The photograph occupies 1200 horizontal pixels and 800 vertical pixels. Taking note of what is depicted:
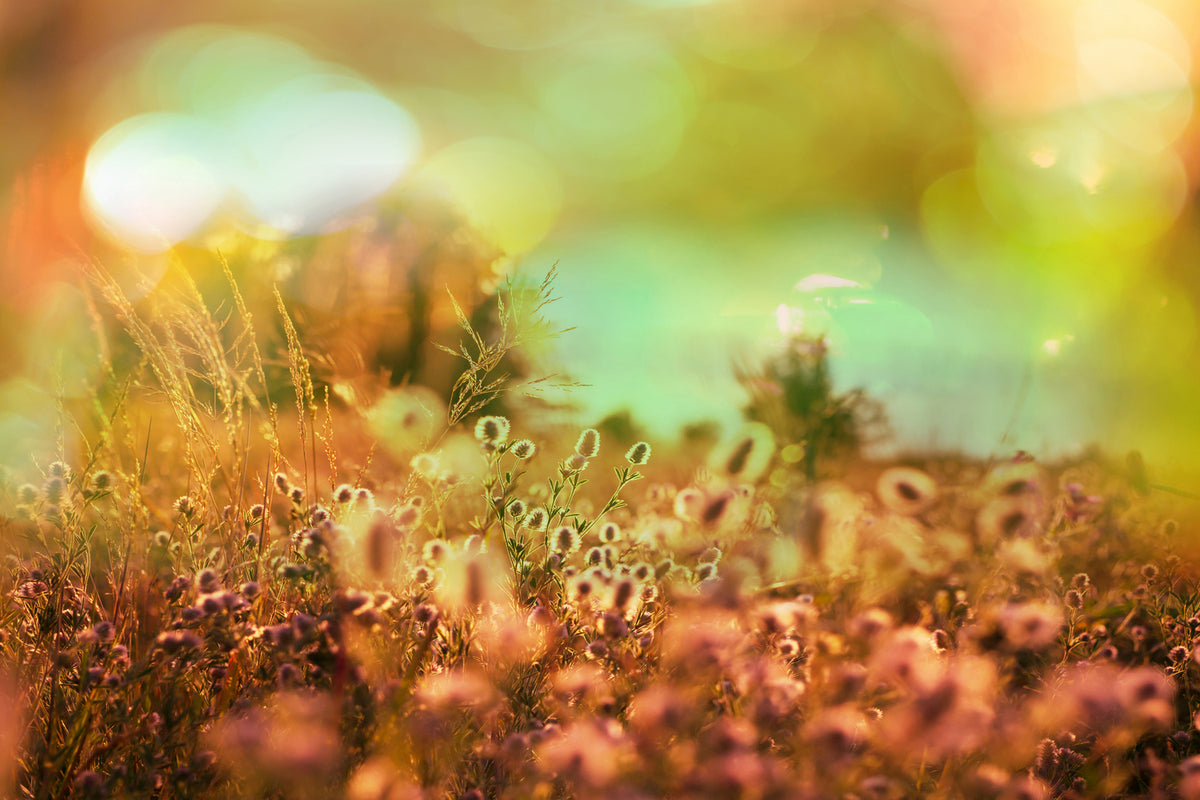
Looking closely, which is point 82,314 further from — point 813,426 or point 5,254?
point 813,426

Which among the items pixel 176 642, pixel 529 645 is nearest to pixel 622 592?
pixel 529 645

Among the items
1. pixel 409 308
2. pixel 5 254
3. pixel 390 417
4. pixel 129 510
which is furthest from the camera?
pixel 409 308

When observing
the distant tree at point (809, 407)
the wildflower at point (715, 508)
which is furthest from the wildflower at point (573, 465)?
the distant tree at point (809, 407)

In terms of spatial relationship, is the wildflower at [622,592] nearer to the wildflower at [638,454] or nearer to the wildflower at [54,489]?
the wildflower at [638,454]

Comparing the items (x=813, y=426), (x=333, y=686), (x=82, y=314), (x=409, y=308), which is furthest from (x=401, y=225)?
(x=333, y=686)

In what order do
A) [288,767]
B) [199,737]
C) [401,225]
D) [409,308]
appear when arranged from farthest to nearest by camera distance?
1. [401,225]
2. [409,308]
3. [199,737]
4. [288,767]

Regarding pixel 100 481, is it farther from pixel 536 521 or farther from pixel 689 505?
pixel 689 505

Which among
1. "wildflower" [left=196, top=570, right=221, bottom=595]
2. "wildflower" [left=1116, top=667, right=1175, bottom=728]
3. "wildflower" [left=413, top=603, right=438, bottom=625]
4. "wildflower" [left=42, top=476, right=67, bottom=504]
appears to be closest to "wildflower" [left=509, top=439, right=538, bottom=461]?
"wildflower" [left=413, top=603, right=438, bottom=625]

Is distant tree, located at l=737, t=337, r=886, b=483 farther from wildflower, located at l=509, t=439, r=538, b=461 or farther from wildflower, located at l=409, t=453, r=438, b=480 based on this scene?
wildflower, located at l=409, t=453, r=438, b=480

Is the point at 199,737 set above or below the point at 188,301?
below
